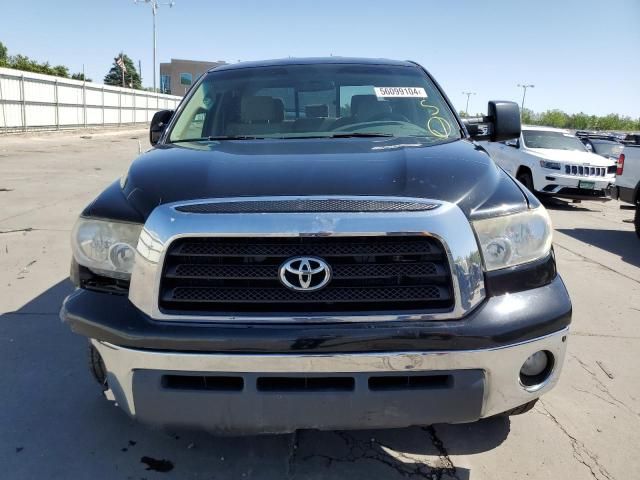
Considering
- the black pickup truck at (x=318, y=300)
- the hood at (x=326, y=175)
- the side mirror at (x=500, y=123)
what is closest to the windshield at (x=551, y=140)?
the side mirror at (x=500, y=123)

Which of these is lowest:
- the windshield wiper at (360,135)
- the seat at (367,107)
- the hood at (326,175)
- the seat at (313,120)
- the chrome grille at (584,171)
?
the chrome grille at (584,171)

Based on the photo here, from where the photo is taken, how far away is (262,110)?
3.32 meters

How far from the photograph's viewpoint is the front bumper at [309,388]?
73.9 inches

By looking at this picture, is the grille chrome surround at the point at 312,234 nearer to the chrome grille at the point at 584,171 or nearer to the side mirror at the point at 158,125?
the side mirror at the point at 158,125

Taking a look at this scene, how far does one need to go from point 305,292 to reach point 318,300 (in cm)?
6

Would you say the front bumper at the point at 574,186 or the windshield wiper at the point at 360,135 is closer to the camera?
the windshield wiper at the point at 360,135

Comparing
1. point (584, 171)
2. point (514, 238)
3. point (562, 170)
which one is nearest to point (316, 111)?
point (514, 238)

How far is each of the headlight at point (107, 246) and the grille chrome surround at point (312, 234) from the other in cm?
10

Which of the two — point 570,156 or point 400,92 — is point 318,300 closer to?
point 400,92

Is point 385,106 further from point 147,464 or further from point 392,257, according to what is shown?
point 147,464

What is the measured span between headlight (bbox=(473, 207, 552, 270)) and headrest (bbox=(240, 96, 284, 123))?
5.43 ft

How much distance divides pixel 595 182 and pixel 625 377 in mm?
8571

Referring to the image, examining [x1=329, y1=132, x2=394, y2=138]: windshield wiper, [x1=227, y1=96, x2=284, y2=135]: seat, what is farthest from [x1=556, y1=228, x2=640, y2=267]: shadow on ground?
[x1=227, y1=96, x2=284, y2=135]: seat

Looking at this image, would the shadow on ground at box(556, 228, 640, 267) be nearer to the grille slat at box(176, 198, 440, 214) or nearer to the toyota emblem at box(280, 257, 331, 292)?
the grille slat at box(176, 198, 440, 214)
